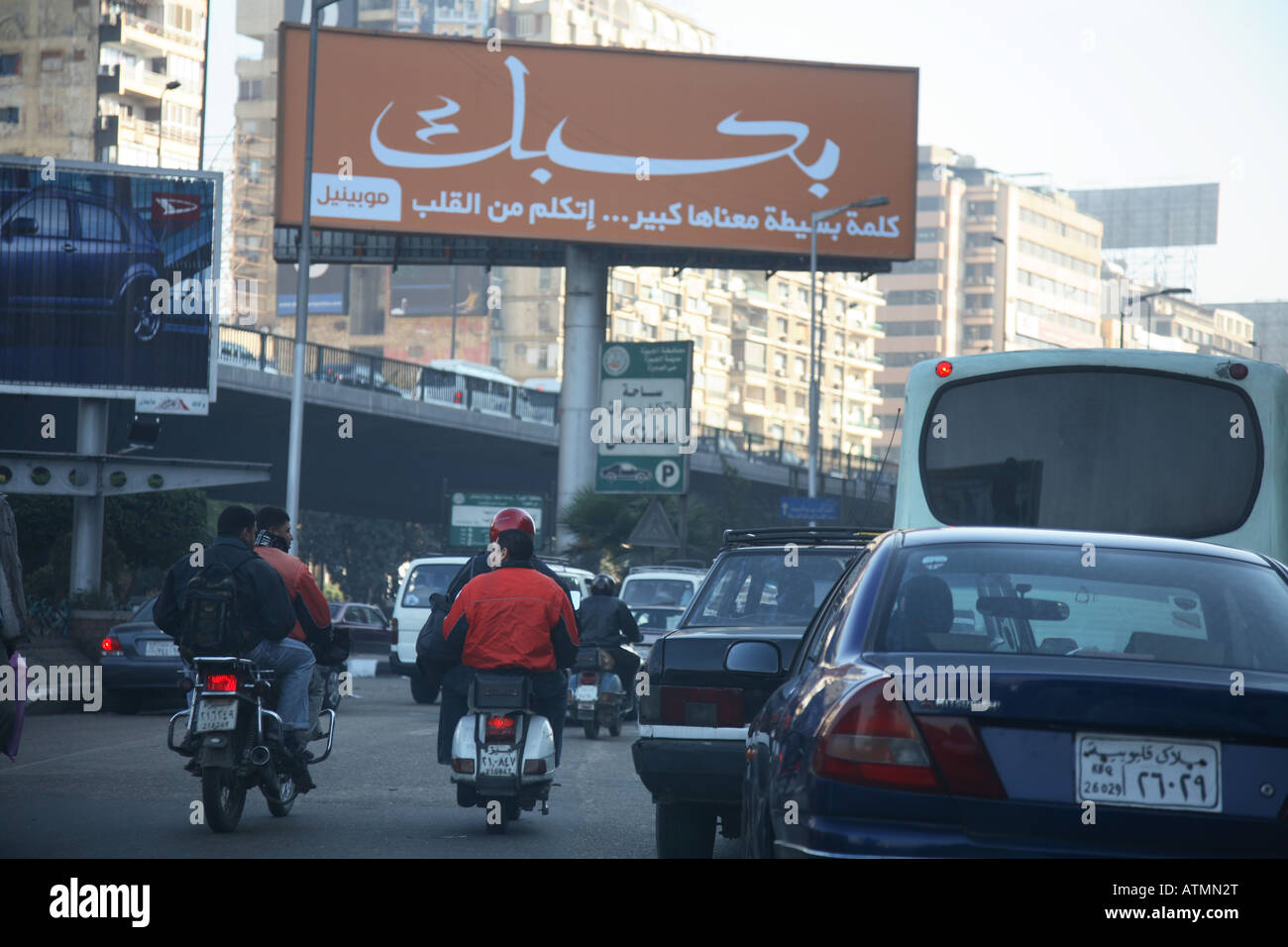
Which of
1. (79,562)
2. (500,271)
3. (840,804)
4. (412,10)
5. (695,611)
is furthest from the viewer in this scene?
(412,10)

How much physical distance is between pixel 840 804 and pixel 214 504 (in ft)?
205

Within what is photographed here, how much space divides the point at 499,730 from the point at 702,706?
6.02 ft

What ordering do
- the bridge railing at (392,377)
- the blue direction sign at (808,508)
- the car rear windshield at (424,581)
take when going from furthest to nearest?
the bridge railing at (392,377) → the blue direction sign at (808,508) → the car rear windshield at (424,581)

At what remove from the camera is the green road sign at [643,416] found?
1319 inches

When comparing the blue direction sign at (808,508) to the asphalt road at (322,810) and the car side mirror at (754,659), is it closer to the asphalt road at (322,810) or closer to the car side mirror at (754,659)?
the asphalt road at (322,810)

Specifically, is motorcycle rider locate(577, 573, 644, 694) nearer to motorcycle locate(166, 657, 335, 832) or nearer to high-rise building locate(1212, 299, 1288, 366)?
motorcycle locate(166, 657, 335, 832)

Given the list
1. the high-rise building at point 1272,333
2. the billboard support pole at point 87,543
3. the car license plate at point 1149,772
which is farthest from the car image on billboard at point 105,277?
the high-rise building at point 1272,333

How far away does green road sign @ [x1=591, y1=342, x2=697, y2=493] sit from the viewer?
33500 mm

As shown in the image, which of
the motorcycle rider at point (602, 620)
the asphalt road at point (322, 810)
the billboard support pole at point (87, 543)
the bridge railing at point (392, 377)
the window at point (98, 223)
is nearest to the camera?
the asphalt road at point (322, 810)

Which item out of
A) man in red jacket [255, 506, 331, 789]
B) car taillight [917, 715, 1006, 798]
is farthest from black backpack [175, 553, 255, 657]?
car taillight [917, 715, 1006, 798]

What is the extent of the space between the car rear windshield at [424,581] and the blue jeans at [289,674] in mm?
14571

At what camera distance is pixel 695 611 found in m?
9.24
